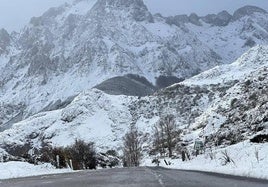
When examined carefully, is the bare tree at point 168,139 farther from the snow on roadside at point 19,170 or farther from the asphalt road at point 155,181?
the asphalt road at point 155,181

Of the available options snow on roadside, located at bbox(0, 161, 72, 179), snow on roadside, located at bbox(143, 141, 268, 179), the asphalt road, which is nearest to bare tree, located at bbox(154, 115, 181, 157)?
snow on roadside, located at bbox(0, 161, 72, 179)

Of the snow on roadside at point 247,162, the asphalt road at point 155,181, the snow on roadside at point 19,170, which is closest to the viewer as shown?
the asphalt road at point 155,181

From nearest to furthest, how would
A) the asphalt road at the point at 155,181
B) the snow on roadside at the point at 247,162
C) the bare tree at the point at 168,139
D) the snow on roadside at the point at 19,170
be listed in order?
the asphalt road at the point at 155,181, the snow on roadside at the point at 247,162, the snow on roadside at the point at 19,170, the bare tree at the point at 168,139

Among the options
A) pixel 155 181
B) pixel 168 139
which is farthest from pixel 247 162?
pixel 168 139

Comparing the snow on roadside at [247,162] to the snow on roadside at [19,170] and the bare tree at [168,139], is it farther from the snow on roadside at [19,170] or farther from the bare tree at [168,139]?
the bare tree at [168,139]

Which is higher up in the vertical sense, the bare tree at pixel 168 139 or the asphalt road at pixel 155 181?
the bare tree at pixel 168 139

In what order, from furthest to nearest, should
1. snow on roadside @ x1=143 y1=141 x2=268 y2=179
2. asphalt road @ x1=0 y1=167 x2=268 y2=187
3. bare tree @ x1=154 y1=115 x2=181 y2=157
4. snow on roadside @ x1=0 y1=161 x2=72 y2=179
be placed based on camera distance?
1. bare tree @ x1=154 y1=115 x2=181 y2=157
2. snow on roadside @ x1=0 y1=161 x2=72 y2=179
3. snow on roadside @ x1=143 y1=141 x2=268 y2=179
4. asphalt road @ x1=0 y1=167 x2=268 y2=187

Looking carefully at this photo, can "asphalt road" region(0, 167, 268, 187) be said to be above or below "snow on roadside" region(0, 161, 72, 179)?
below

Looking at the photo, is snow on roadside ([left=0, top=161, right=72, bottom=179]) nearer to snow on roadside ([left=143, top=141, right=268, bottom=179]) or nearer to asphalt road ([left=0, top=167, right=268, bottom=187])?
asphalt road ([left=0, top=167, right=268, bottom=187])

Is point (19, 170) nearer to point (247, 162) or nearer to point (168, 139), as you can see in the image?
point (247, 162)

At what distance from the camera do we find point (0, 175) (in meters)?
34.7

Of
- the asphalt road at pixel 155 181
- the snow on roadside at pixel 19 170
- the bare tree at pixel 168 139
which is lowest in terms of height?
the asphalt road at pixel 155 181

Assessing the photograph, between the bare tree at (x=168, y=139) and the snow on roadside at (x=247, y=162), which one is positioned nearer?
the snow on roadside at (x=247, y=162)

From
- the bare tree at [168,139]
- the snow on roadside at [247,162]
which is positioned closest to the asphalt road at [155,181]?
the snow on roadside at [247,162]
